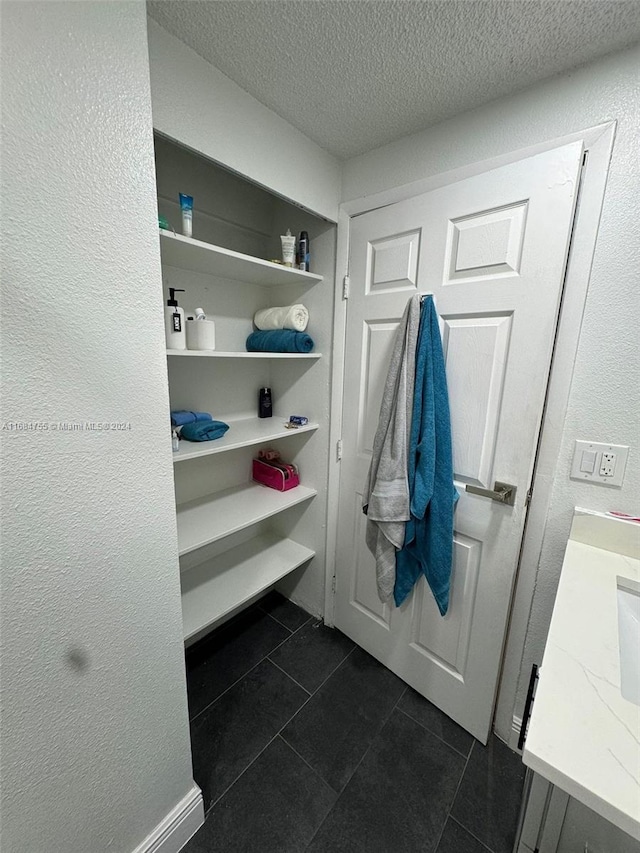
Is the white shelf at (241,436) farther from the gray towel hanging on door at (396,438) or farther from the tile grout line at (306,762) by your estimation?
the tile grout line at (306,762)

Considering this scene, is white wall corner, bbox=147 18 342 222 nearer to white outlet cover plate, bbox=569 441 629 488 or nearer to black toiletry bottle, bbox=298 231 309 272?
black toiletry bottle, bbox=298 231 309 272

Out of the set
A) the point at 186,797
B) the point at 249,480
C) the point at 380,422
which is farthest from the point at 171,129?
the point at 186,797

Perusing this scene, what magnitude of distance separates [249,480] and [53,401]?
1.27 metres

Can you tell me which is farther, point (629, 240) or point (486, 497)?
point (486, 497)

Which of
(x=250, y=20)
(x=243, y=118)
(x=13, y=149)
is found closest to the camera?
(x=13, y=149)

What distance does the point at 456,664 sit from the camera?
1.34 meters

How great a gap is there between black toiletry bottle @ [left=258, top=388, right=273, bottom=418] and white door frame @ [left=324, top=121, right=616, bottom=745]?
430mm

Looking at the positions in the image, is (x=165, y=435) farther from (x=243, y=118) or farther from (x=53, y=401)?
(x=243, y=118)

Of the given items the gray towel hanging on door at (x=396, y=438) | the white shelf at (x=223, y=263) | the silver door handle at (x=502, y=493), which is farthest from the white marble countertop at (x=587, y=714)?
the white shelf at (x=223, y=263)

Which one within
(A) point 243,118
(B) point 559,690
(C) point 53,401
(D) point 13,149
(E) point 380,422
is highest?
(A) point 243,118

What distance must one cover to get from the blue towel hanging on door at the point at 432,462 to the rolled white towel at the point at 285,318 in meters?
0.58

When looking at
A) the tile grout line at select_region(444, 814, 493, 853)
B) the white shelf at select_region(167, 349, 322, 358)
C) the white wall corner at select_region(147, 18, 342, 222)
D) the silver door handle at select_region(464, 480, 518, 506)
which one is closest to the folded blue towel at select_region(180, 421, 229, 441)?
the white shelf at select_region(167, 349, 322, 358)

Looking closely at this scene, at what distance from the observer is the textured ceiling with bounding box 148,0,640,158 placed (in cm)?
79

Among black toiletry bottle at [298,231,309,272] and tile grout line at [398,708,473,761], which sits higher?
black toiletry bottle at [298,231,309,272]
